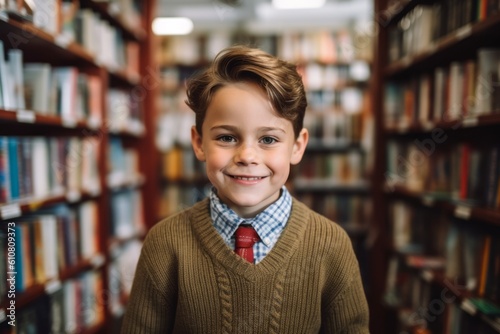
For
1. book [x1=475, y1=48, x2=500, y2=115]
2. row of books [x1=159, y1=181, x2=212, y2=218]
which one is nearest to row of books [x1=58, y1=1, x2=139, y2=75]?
row of books [x1=159, y1=181, x2=212, y2=218]

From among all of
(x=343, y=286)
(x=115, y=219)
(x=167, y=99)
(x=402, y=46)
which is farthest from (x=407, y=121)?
(x=167, y=99)

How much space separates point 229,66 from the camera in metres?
0.95

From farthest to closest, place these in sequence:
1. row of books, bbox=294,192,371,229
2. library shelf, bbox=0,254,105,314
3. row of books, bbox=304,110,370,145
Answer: row of books, bbox=294,192,371,229 < row of books, bbox=304,110,370,145 < library shelf, bbox=0,254,105,314

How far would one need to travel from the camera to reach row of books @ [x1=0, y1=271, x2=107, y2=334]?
162cm

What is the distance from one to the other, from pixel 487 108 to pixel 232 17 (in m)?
3.50

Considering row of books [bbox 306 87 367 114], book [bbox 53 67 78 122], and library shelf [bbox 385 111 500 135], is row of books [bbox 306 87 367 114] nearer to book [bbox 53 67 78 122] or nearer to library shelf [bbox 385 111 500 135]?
library shelf [bbox 385 111 500 135]

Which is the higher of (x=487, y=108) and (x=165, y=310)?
(x=487, y=108)

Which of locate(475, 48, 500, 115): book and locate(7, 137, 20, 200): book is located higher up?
locate(475, 48, 500, 115): book

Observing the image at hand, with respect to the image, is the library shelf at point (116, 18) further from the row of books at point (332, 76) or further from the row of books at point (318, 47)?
the row of books at point (332, 76)

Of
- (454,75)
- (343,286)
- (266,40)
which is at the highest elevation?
(266,40)

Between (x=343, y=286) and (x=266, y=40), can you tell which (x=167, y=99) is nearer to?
(x=266, y=40)

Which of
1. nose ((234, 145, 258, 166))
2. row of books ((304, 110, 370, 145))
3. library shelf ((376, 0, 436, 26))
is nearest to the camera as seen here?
nose ((234, 145, 258, 166))

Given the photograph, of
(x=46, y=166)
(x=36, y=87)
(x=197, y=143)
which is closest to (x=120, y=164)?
(x=46, y=166)

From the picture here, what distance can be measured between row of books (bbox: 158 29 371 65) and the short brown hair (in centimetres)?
337
